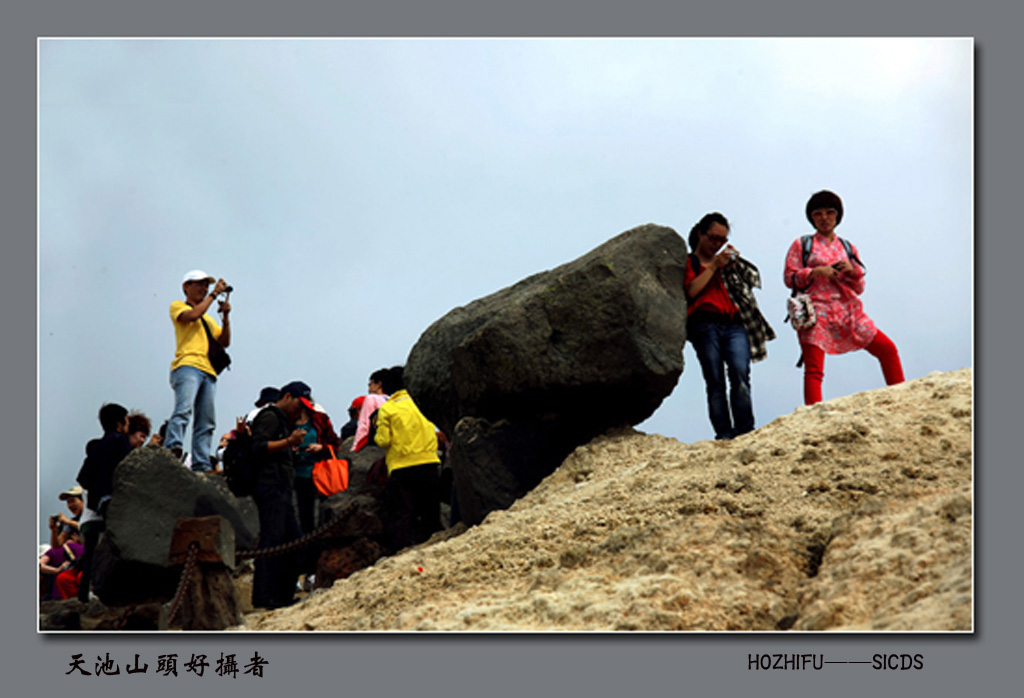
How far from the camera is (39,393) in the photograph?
203 inches

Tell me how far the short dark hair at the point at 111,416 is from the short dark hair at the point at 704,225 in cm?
430

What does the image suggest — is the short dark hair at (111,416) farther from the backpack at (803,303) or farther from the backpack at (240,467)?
the backpack at (803,303)

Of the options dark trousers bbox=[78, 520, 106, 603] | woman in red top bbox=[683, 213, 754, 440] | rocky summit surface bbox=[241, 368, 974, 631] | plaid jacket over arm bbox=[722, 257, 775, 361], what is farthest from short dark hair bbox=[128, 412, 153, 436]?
plaid jacket over arm bbox=[722, 257, 775, 361]

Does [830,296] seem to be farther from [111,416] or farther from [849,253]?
[111,416]

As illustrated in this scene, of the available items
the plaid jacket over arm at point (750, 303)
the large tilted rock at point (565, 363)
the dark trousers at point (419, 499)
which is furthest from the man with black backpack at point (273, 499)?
the plaid jacket over arm at point (750, 303)

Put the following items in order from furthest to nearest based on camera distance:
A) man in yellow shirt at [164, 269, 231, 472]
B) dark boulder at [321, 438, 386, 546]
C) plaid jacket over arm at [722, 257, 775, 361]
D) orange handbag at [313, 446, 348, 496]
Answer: dark boulder at [321, 438, 386, 546]
orange handbag at [313, 446, 348, 496]
man in yellow shirt at [164, 269, 231, 472]
plaid jacket over arm at [722, 257, 775, 361]

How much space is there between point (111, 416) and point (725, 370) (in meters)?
4.34

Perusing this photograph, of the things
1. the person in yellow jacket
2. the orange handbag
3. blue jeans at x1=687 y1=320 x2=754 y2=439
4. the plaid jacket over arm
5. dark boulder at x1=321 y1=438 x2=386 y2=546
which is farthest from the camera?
dark boulder at x1=321 y1=438 x2=386 y2=546

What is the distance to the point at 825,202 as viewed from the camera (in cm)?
661

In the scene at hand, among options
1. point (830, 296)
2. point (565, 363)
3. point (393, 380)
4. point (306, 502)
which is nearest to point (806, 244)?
point (830, 296)

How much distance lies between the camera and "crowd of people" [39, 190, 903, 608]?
6531 mm

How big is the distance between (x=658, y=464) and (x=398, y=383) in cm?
311

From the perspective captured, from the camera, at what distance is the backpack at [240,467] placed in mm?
6574

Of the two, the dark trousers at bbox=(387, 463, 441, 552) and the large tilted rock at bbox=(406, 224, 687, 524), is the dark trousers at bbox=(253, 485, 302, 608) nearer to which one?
the dark trousers at bbox=(387, 463, 441, 552)
